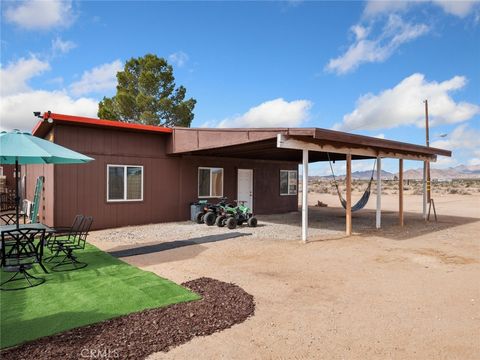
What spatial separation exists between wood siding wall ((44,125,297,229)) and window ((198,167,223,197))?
0.68 feet

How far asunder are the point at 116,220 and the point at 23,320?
6.39 metres

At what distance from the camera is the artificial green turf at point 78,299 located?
3.08m

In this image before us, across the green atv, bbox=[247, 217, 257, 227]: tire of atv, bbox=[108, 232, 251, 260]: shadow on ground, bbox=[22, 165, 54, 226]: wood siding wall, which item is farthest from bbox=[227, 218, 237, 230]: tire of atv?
bbox=[22, 165, 54, 226]: wood siding wall

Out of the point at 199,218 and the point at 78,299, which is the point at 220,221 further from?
the point at 78,299

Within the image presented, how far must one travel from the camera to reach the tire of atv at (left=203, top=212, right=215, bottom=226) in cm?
977

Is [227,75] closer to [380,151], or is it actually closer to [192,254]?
[380,151]

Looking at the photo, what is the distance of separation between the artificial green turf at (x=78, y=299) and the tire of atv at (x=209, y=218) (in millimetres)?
4686

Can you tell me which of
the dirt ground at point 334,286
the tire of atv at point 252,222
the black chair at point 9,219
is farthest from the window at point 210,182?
the black chair at point 9,219

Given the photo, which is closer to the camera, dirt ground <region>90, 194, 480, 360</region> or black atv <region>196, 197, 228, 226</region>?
dirt ground <region>90, 194, 480, 360</region>

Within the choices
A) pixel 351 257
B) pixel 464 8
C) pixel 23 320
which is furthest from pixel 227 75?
pixel 23 320

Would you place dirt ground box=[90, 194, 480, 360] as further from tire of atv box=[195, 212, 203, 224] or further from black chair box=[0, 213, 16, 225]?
black chair box=[0, 213, 16, 225]

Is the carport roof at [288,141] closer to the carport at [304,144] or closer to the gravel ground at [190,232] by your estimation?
the carport at [304,144]

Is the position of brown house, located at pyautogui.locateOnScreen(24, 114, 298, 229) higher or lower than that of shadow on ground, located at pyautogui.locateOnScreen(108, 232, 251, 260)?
higher

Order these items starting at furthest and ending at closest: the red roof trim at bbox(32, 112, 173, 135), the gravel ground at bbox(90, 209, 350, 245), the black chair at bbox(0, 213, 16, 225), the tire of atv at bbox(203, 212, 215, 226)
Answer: the tire of atv at bbox(203, 212, 215, 226) < the red roof trim at bbox(32, 112, 173, 135) < the gravel ground at bbox(90, 209, 350, 245) < the black chair at bbox(0, 213, 16, 225)
